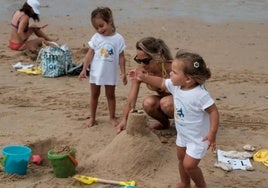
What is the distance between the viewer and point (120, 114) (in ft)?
20.9

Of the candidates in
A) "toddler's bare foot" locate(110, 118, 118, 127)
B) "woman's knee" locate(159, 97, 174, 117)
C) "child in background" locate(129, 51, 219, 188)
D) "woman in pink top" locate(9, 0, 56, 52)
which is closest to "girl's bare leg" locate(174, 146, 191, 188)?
"child in background" locate(129, 51, 219, 188)

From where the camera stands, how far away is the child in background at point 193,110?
4.08 m

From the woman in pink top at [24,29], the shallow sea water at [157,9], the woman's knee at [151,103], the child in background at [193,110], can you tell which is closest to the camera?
the child in background at [193,110]

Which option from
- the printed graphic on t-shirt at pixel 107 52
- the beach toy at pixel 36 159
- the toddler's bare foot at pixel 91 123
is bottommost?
the beach toy at pixel 36 159

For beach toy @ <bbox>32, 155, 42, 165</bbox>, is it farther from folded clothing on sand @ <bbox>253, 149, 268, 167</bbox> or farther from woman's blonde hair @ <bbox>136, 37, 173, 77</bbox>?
folded clothing on sand @ <bbox>253, 149, 268, 167</bbox>

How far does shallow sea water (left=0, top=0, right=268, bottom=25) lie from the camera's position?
43.1ft

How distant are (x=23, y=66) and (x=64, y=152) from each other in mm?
4172

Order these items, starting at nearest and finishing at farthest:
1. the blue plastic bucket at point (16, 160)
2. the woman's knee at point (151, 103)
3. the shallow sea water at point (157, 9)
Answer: the blue plastic bucket at point (16, 160)
the woman's knee at point (151, 103)
the shallow sea water at point (157, 9)

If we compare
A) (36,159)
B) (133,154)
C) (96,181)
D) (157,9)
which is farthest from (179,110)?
(157,9)

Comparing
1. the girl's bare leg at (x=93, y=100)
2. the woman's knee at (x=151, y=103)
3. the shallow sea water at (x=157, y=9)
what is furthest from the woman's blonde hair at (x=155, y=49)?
the shallow sea water at (x=157, y=9)

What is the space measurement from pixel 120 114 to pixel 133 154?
1.58 m

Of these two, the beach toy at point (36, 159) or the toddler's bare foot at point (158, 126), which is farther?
the toddler's bare foot at point (158, 126)

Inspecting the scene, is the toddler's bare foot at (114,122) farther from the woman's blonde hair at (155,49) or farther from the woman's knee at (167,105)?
the woman's blonde hair at (155,49)

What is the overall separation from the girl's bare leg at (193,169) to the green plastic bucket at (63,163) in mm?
1015
